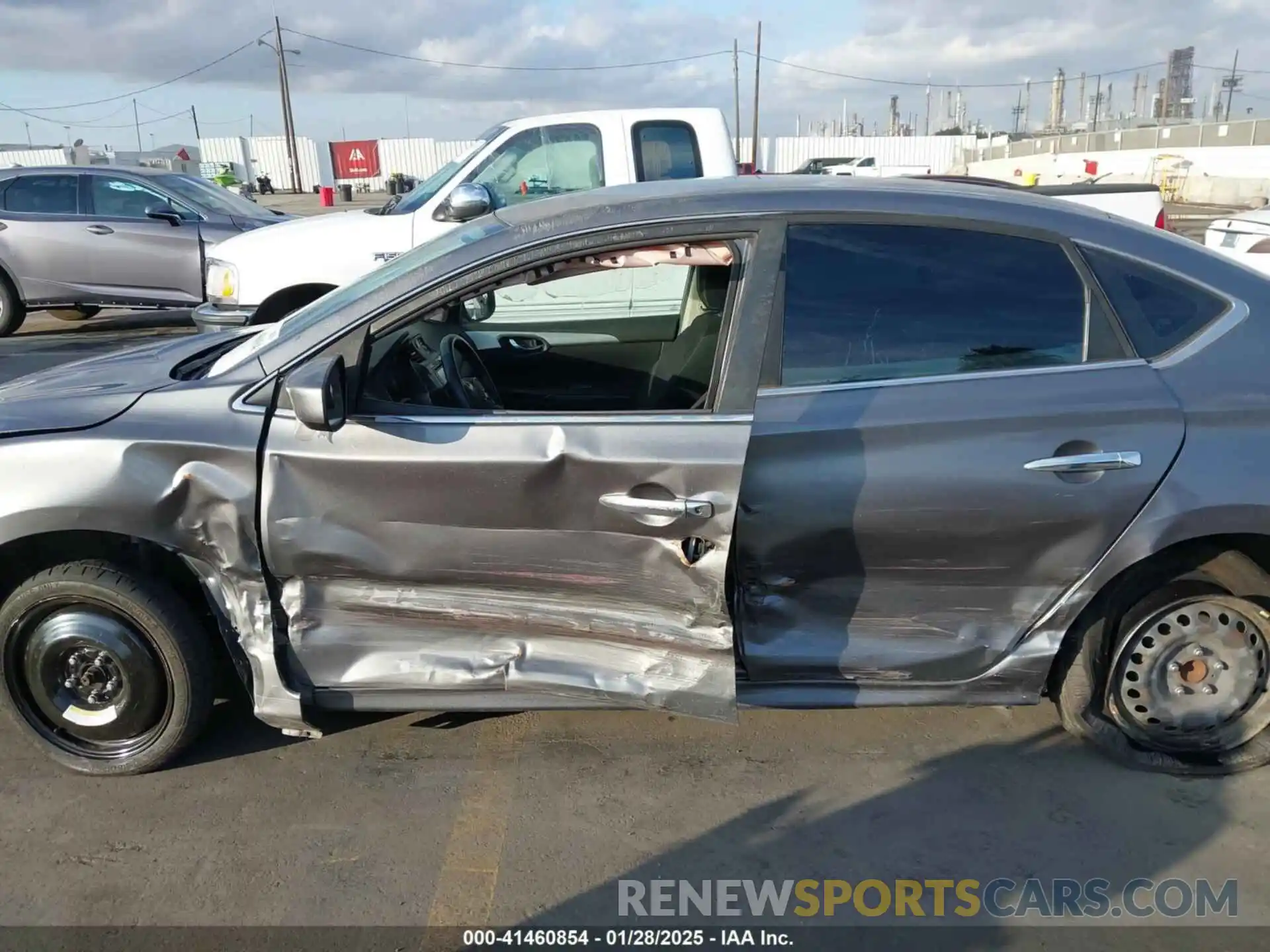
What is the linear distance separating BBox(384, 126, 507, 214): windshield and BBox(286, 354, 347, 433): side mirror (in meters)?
4.15

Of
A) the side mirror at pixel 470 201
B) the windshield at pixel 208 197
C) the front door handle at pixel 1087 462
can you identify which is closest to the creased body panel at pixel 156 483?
the front door handle at pixel 1087 462

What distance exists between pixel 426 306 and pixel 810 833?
1.89 meters

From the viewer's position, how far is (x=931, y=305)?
271 cm

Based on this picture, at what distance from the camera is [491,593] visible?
2.72m

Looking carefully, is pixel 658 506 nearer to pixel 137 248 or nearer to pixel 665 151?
pixel 665 151

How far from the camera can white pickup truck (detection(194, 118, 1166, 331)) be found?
6.20m

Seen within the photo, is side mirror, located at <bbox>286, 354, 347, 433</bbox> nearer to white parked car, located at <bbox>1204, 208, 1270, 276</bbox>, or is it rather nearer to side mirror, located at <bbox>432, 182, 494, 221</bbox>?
side mirror, located at <bbox>432, 182, 494, 221</bbox>

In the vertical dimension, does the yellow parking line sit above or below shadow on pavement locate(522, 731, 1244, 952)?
above

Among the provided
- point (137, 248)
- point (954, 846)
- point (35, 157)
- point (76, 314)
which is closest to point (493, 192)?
point (954, 846)

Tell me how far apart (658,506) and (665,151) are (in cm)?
463

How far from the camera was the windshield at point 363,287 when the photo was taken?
2.78m

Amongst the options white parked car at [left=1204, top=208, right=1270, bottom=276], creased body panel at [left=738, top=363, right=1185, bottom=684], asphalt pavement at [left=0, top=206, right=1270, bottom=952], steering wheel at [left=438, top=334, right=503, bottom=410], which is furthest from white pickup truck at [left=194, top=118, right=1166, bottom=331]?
creased body panel at [left=738, top=363, right=1185, bottom=684]

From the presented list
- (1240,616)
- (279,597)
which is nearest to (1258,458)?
(1240,616)

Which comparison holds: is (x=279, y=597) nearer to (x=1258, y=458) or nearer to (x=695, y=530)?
(x=695, y=530)
